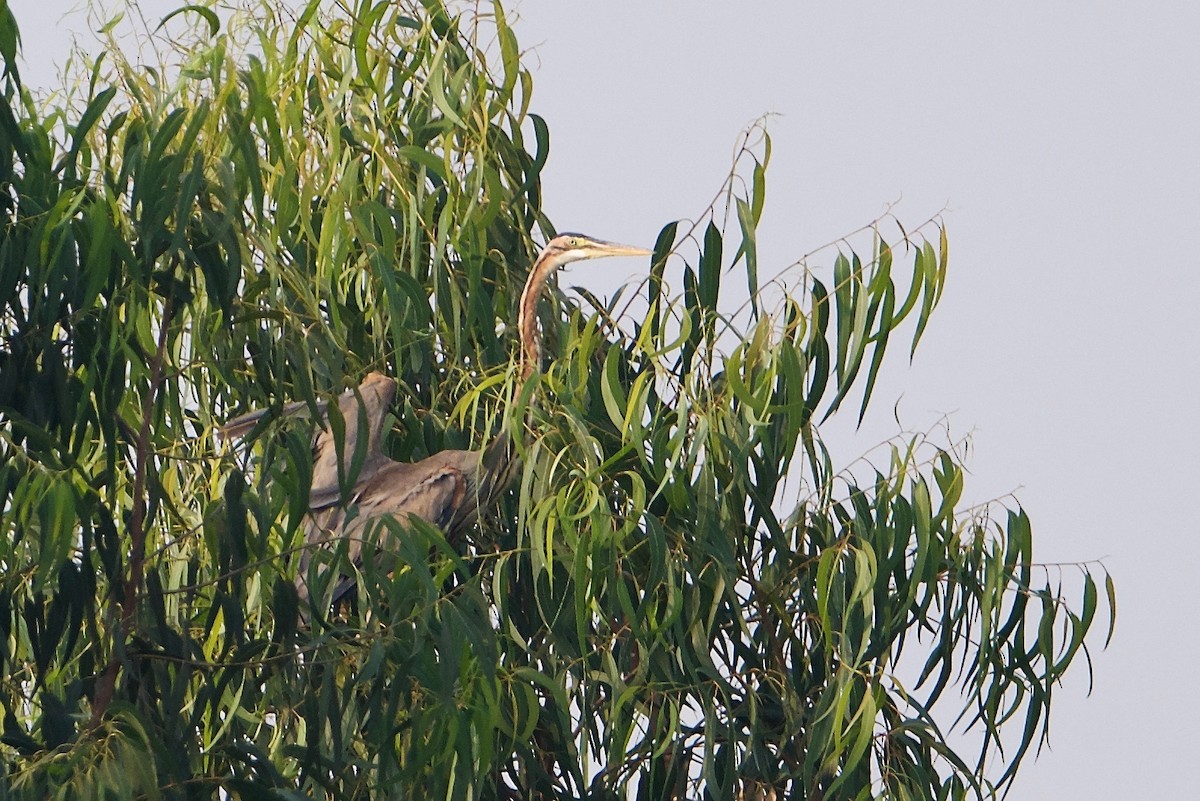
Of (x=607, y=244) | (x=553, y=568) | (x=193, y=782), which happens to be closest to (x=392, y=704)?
(x=193, y=782)

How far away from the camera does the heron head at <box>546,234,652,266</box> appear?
12.5 feet

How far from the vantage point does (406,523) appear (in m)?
3.57

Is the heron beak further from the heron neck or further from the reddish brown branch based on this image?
the reddish brown branch

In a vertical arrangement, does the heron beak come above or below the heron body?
above

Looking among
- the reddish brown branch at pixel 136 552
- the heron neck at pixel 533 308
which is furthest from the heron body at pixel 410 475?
the reddish brown branch at pixel 136 552

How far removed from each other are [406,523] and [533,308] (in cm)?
45

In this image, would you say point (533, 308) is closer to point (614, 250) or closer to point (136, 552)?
point (614, 250)

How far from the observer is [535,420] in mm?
3375

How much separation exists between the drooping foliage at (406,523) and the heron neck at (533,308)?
5 cm

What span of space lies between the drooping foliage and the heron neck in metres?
0.05

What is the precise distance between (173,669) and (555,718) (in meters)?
0.70

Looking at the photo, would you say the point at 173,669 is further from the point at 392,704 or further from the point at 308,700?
the point at 392,704

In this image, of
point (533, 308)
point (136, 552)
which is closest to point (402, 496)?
point (533, 308)

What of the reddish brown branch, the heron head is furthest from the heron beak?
the reddish brown branch
